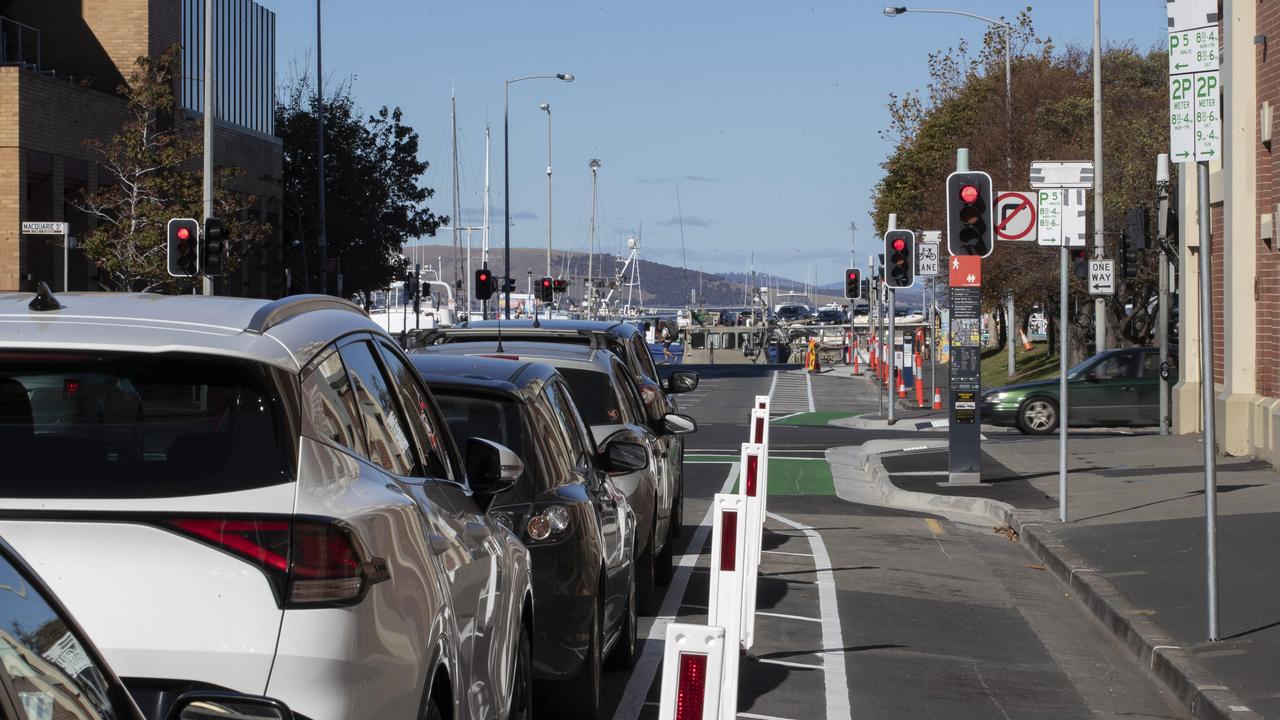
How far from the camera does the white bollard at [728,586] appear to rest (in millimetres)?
4168

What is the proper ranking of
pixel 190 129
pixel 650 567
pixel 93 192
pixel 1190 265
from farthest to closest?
pixel 190 129, pixel 93 192, pixel 1190 265, pixel 650 567

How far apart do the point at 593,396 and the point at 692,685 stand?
7.37 m

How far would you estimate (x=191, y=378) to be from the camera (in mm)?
3875

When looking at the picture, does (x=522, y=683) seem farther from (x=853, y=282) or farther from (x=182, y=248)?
(x=853, y=282)

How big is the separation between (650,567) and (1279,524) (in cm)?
643

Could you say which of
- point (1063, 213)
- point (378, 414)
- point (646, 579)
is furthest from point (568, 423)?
point (1063, 213)

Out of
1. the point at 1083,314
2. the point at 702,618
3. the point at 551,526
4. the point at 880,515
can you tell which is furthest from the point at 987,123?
the point at 551,526

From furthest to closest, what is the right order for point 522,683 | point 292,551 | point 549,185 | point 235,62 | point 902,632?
point 549,185 < point 235,62 < point 902,632 < point 522,683 < point 292,551

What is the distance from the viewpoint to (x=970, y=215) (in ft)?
64.5

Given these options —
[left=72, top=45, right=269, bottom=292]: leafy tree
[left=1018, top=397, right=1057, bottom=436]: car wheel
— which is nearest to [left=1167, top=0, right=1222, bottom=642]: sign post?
[left=1018, top=397, right=1057, bottom=436]: car wheel

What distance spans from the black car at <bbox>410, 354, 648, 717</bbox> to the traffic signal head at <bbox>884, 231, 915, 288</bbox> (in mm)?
24343

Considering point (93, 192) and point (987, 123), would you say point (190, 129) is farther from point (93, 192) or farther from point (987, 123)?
point (987, 123)

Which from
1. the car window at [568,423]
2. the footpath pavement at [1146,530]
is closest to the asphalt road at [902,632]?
the footpath pavement at [1146,530]

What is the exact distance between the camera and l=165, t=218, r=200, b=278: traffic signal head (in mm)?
29953
